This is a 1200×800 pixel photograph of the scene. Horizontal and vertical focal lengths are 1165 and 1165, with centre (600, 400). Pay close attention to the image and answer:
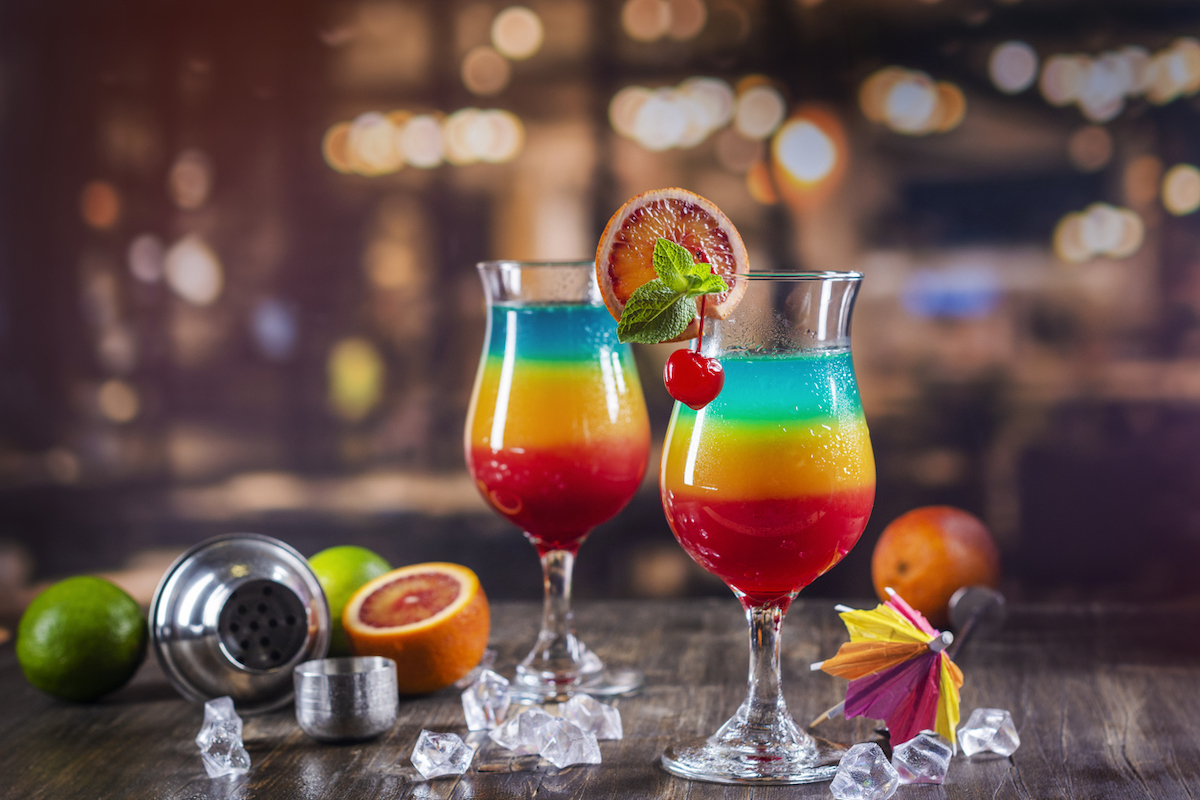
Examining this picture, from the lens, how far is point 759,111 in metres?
2.37

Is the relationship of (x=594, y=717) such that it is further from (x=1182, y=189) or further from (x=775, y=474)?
(x=1182, y=189)

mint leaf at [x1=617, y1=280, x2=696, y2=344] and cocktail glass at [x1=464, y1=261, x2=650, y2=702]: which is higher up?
mint leaf at [x1=617, y1=280, x2=696, y2=344]

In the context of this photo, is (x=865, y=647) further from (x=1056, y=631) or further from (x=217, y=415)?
(x=217, y=415)

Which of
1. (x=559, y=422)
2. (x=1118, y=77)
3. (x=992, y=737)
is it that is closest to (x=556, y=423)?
(x=559, y=422)

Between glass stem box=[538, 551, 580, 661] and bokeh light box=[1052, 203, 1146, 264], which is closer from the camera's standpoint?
glass stem box=[538, 551, 580, 661]

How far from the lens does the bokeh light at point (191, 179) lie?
256 cm

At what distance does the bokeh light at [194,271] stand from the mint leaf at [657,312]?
1657 millimetres

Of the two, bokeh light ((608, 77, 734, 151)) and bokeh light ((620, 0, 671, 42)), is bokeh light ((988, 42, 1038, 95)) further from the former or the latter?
bokeh light ((620, 0, 671, 42))

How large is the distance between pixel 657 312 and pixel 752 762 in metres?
0.46

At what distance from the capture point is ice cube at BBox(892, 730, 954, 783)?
3.70 feet

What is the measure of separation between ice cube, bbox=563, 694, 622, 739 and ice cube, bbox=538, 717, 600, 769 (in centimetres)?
7

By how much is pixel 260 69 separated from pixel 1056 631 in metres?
1.93

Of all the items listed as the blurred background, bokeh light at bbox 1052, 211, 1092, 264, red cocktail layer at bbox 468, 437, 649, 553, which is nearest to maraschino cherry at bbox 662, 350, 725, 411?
red cocktail layer at bbox 468, 437, 649, 553

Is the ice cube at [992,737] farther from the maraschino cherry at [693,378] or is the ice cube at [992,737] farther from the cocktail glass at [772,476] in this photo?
the maraschino cherry at [693,378]
